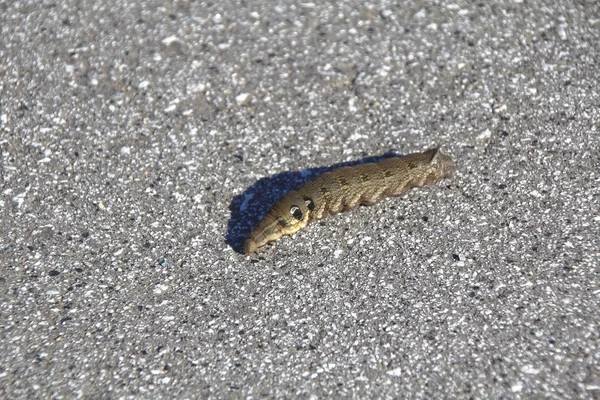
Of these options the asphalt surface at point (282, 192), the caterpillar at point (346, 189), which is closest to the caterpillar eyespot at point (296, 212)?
the caterpillar at point (346, 189)

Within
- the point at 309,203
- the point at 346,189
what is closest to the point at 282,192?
the point at 309,203

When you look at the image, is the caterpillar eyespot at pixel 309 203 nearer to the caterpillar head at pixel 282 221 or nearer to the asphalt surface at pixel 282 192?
the caterpillar head at pixel 282 221

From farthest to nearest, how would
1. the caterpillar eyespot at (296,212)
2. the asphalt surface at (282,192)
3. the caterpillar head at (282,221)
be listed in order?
the caterpillar eyespot at (296,212) < the caterpillar head at (282,221) < the asphalt surface at (282,192)

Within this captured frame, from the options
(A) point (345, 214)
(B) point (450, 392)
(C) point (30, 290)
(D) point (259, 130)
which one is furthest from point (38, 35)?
(B) point (450, 392)

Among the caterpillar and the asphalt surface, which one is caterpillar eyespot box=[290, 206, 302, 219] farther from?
the asphalt surface

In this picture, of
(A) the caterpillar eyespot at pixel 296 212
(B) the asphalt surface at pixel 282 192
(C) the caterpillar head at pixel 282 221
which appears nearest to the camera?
(B) the asphalt surface at pixel 282 192

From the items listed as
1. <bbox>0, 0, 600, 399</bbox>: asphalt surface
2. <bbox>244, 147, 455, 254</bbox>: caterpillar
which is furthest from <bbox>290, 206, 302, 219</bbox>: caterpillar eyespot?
<bbox>0, 0, 600, 399</bbox>: asphalt surface

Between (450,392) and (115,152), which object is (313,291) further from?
(115,152)

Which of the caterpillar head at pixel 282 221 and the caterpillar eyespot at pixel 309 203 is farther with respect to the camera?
the caterpillar eyespot at pixel 309 203
